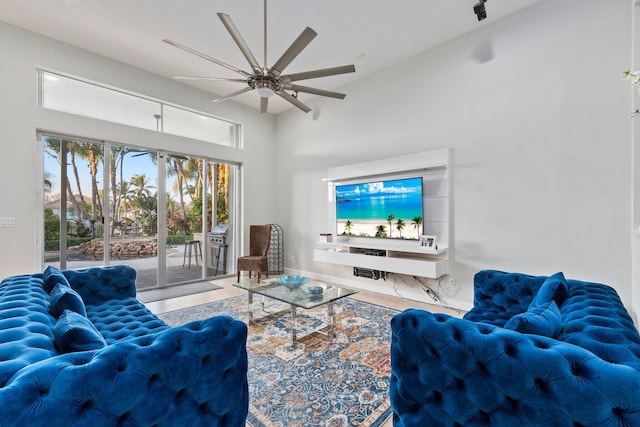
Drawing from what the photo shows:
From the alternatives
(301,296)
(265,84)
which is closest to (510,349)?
(301,296)

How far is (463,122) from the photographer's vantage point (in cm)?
362

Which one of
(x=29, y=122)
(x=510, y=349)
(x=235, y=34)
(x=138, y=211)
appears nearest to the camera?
(x=510, y=349)

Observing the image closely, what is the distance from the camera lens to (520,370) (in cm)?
92

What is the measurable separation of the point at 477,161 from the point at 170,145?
472 cm

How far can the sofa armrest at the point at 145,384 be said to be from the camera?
2.43 feet

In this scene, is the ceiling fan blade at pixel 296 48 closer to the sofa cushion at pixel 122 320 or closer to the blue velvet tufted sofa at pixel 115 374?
the blue velvet tufted sofa at pixel 115 374

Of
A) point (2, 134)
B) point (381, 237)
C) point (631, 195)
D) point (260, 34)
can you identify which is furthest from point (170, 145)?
point (631, 195)

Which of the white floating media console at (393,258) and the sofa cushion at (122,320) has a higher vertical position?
the white floating media console at (393,258)

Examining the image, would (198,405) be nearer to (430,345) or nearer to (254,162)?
(430,345)

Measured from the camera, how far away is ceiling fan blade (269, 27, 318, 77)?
209 cm

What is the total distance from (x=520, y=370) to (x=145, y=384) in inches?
48.1

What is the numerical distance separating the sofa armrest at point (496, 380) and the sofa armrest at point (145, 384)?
2.38 feet

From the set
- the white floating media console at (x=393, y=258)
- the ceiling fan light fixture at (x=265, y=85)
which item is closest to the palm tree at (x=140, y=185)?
the white floating media console at (x=393, y=258)

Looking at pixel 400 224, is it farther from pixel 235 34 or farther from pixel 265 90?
pixel 235 34
